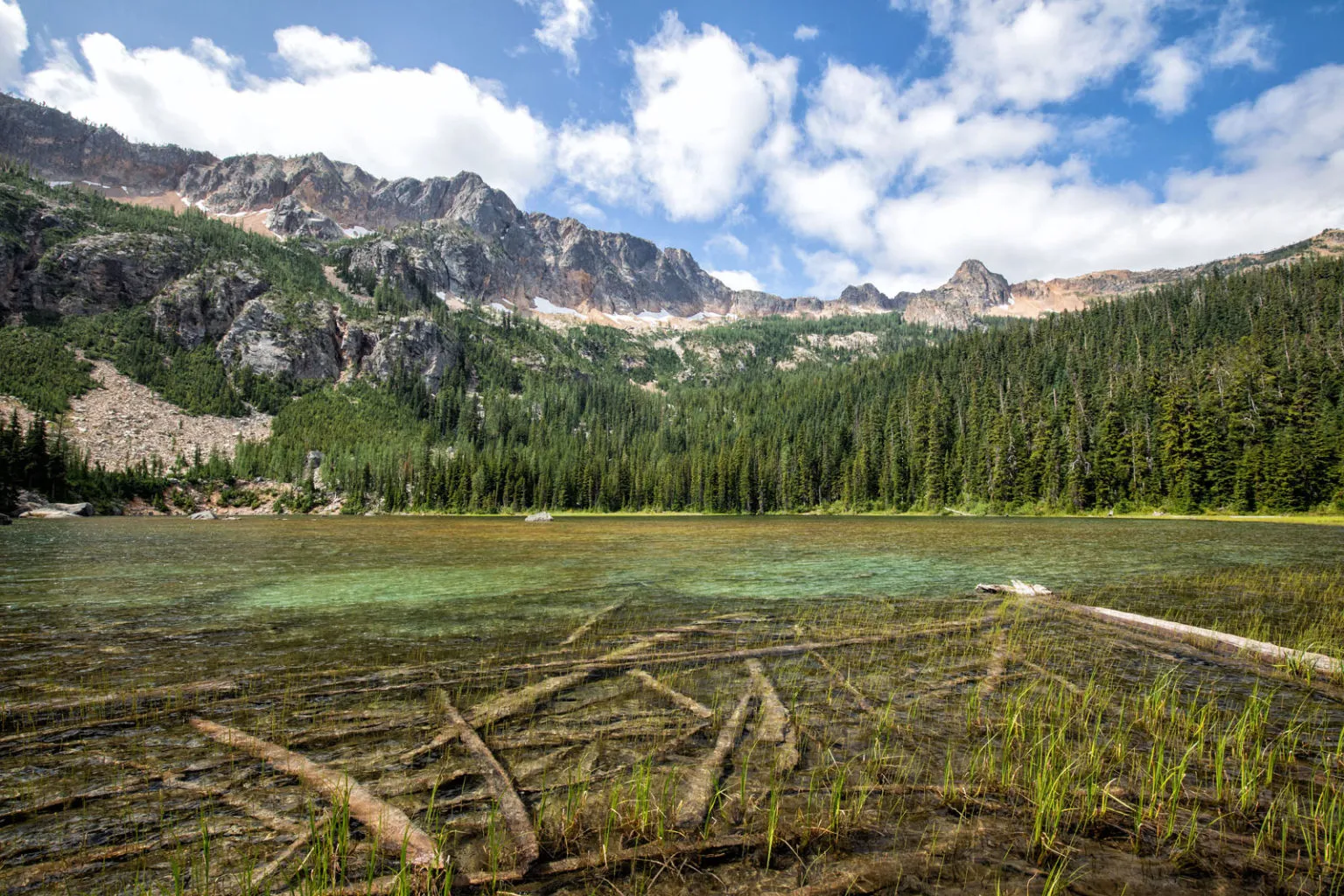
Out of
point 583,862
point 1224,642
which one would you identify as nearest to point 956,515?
point 1224,642

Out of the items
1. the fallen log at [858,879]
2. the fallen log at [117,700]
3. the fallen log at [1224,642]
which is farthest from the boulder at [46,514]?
the fallen log at [1224,642]

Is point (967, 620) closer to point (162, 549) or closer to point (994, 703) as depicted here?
point (994, 703)

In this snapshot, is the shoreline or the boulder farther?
the boulder

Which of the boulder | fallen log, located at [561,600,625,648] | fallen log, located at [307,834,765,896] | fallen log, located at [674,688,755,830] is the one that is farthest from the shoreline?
fallen log, located at [307,834,765,896]

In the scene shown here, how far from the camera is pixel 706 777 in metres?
5.86

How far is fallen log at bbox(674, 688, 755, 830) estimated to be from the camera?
16.7 ft

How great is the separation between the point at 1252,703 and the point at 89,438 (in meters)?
197

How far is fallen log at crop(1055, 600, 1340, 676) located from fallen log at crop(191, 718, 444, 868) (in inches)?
574

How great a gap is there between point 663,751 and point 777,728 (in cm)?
162

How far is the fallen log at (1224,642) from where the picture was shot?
32.5ft

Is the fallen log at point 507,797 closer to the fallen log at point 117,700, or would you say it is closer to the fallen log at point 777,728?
the fallen log at point 777,728

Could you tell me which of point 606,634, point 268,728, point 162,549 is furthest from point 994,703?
point 162,549

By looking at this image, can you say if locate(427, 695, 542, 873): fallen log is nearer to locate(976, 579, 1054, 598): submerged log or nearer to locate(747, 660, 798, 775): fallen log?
locate(747, 660, 798, 775): fallen log

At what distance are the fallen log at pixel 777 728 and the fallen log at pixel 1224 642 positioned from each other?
9.89m
